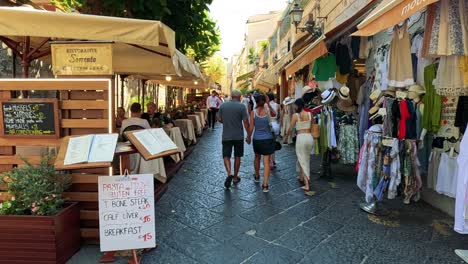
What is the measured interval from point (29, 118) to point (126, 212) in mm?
1481

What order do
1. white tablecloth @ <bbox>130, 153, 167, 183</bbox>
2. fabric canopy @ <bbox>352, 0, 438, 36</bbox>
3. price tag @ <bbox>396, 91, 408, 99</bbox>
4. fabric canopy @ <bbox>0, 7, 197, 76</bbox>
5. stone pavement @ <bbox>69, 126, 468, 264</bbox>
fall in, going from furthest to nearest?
white tablecloth @ <bbox>130, 153, 167, 183</bbox> < price tag @ <bbox>396, 91, 408, 99</bbox> < stone pavement @ <bbox>69, 126, 468, 264</bbox> < fabric canopy @ <bbox>0, 7, 197, 76</bbox> < fabric canopy @ <bbox>352, 0, 438, 36</bbox>

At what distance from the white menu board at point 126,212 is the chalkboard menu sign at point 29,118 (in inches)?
38.1

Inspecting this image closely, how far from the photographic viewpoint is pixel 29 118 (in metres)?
3.80

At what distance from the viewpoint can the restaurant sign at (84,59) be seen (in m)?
4.02

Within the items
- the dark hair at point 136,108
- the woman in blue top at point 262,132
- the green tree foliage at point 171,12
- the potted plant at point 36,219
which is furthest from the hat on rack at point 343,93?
the potted plant at point 36,219

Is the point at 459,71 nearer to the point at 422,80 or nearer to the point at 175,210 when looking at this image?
the point at 422,80

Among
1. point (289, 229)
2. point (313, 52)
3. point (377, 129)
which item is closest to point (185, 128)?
point (313, 52)

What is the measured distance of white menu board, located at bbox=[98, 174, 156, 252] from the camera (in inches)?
135

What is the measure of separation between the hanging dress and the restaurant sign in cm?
369

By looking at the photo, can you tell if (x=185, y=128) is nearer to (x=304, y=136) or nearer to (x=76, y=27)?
(x=304, y=136)

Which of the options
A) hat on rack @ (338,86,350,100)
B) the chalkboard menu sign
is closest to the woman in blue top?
Result: hat on rack @ (338,86,350,100)

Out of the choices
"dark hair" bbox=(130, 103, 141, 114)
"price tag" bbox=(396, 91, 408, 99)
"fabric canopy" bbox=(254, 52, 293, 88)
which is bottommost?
"dark hair" bbox=(130, 103, 141, 114)

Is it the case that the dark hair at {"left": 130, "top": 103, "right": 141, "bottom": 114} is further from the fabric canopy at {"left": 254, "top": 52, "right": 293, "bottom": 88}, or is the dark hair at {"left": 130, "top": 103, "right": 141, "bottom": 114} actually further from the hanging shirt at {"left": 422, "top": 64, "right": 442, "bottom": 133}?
the fabric canopy at {"left": 254, "top": 52, "right": 293, "bottom": 88}

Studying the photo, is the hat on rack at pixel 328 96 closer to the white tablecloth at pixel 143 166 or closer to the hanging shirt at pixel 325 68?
the hanging shirt at pixel 325 68
